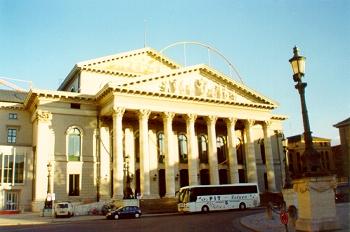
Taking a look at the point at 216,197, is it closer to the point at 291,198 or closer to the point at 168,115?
the point at 168,115

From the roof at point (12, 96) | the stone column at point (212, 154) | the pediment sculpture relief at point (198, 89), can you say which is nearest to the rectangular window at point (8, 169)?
the roof at point (12, 96)

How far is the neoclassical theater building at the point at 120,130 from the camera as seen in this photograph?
136 ft

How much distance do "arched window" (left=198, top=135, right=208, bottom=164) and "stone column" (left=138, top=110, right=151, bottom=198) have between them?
41.7ft

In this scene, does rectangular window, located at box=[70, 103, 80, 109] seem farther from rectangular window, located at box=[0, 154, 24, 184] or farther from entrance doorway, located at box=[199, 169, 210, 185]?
entrance doorway, located at box=[199, 169, 210, 185]

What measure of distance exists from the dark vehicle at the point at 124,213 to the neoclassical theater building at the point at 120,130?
6.26m

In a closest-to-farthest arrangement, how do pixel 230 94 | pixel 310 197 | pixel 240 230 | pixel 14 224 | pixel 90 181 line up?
pixel 310 197, pixel 240 230, pixel 14 224, pixel 90 181, pixel 230 94

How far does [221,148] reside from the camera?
2175 inches

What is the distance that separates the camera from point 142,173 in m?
41.2

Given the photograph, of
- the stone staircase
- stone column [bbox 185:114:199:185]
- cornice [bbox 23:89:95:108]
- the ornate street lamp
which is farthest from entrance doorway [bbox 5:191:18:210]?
the ornate street lamp

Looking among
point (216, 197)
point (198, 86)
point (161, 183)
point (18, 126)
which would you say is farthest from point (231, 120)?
point (18, 126)

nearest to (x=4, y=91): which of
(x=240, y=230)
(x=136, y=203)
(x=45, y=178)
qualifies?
(x=45, y=178)

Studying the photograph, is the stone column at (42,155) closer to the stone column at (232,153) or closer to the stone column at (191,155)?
the stone column at (191,155)

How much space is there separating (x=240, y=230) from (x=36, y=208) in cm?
2683

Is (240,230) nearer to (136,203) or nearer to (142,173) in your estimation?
(136,203)
